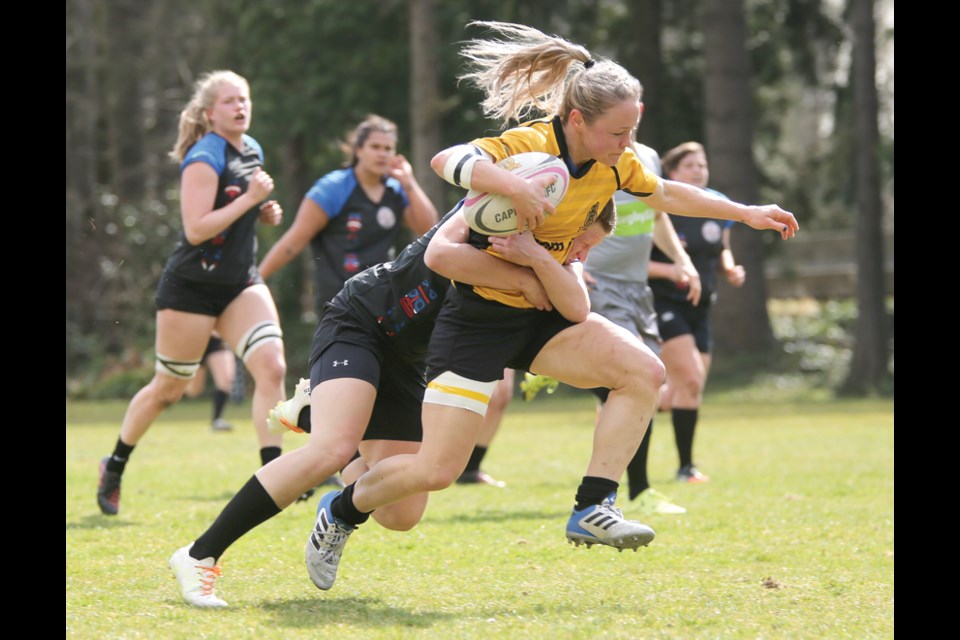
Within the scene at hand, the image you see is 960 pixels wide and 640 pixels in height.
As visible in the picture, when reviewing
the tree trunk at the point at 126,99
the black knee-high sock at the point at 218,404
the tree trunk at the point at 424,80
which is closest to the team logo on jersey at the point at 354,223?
the black knee-high sock at the point at 218,404

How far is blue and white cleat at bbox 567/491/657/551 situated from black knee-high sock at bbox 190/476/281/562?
1147mm

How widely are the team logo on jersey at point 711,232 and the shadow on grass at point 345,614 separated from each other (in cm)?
494

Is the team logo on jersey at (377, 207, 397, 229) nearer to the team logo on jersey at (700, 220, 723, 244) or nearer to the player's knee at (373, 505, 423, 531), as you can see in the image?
the team logo on jersey at (700, 220, 723, 244)

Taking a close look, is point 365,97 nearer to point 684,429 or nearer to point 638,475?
point 684,429

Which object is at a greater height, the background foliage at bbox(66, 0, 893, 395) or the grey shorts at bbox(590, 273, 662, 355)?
the background foliage at bbox(66, 0, 893, 395)

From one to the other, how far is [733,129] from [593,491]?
1882cm

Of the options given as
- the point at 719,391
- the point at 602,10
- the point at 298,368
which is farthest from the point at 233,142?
the point at 602,10

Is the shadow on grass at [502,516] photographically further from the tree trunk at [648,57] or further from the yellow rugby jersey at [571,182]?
the tree trunk at [648,57]

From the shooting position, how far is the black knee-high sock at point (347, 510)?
5198 mm

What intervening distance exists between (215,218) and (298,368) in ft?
56.2

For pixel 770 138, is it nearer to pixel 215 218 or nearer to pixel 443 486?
pixel 215 218

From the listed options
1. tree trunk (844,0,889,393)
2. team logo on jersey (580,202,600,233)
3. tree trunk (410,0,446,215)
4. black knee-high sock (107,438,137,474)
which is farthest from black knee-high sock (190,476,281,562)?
tree trunk (844,0,889,393)

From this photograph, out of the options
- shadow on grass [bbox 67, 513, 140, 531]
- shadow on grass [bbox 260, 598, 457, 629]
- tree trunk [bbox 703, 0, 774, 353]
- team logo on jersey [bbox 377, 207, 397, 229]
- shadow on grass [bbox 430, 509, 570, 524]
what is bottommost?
shadow on grass [bbox 67, 513, 140, 531]

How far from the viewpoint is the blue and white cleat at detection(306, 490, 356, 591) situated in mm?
5199
